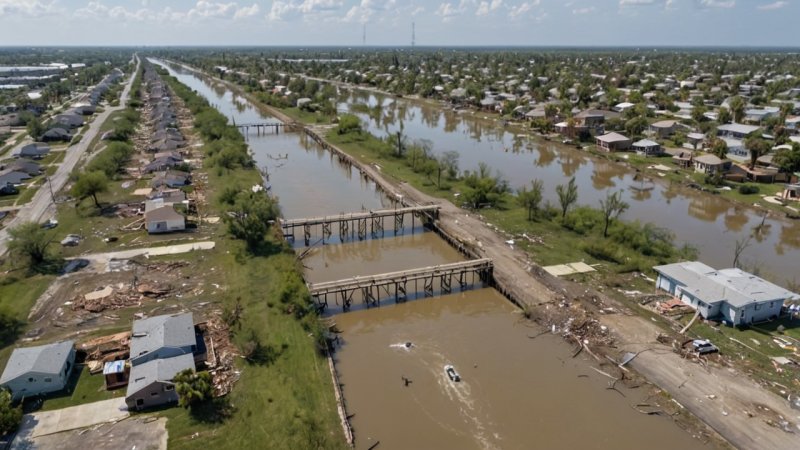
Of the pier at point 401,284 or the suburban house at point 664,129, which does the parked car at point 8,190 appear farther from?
the suburban house at point 664,129

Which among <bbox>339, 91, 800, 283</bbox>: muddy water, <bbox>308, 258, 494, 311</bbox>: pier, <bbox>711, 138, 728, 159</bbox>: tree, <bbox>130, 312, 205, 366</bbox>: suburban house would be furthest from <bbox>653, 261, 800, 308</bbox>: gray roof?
<bbox>711, 138, 728, 159</bbox>: tree

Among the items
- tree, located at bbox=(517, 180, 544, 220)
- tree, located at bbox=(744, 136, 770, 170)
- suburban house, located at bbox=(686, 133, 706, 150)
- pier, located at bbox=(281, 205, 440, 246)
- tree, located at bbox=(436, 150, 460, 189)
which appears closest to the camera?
pier, located at bbox=(281, 205, 440, 246)

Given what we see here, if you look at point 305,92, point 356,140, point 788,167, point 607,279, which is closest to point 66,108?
point 305,92

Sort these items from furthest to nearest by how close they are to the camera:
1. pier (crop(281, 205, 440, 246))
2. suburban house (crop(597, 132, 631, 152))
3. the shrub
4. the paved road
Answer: suburban house (crop(597, 132, 631, 152)) < the shrub < the paved road < pier (crop(281, 205, 440, 246))

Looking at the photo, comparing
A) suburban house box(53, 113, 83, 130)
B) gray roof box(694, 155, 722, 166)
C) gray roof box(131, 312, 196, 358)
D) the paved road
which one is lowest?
gray roof box(131, 312, 196, 358)

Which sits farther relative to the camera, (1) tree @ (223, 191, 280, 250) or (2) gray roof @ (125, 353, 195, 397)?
(1) tree @ (223, 191, 280, 250)

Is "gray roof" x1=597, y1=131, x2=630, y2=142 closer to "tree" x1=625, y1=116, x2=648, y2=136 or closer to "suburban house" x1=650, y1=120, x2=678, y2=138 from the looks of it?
"tree" x1=625, y1=116, x2=648, y2=136

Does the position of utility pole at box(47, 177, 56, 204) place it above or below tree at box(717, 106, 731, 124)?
below

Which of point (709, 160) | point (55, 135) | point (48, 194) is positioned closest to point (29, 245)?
point (48, 194)
